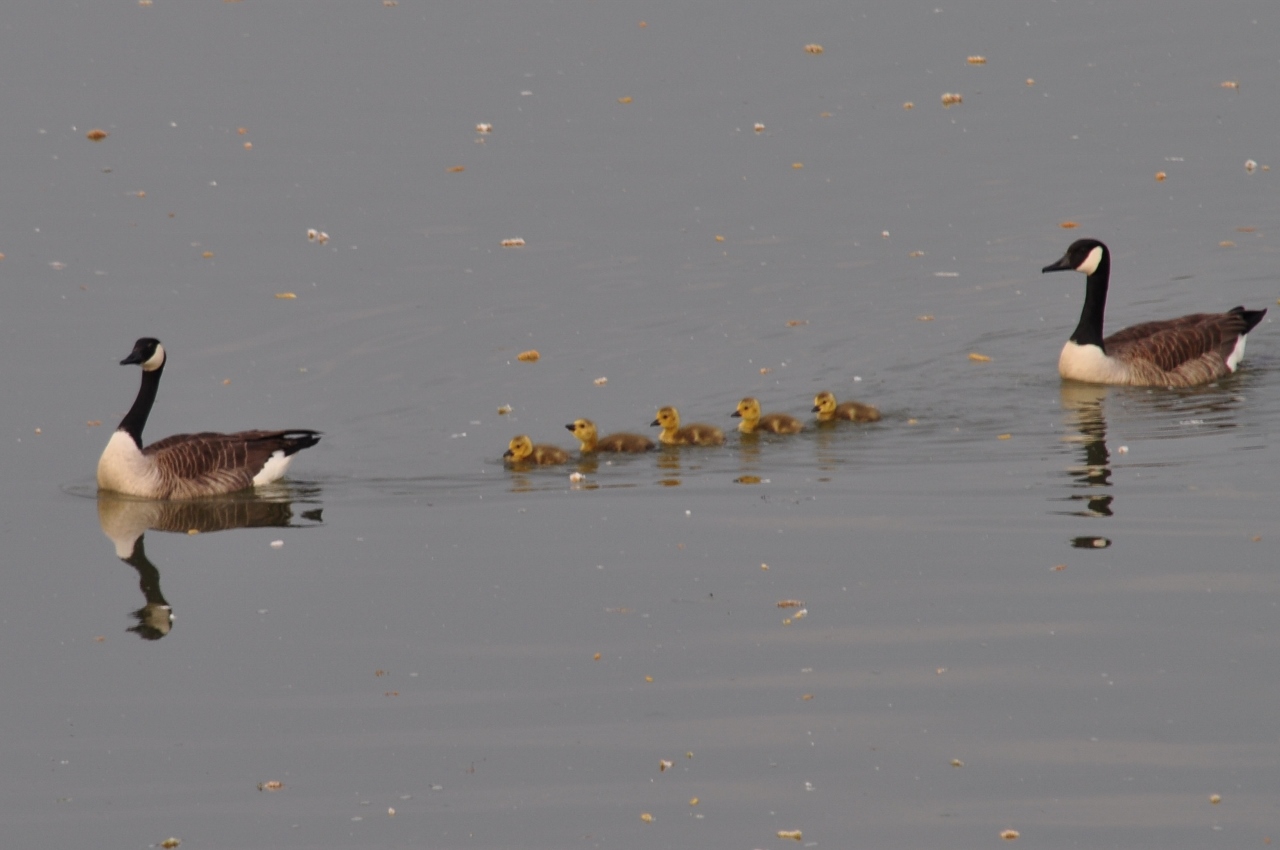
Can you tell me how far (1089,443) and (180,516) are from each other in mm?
8149

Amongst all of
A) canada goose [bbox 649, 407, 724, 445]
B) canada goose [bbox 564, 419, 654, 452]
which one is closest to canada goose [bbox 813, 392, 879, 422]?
canada goose [bbox 649, 407, 724, 445]

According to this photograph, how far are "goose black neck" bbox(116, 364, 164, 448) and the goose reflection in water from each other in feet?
1.89

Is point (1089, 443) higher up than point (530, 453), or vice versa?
point (530, 453)

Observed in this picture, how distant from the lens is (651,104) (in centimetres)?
3117

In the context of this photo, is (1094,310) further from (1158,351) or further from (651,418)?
(651,418)

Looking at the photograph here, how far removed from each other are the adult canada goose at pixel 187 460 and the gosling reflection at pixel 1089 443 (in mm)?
6670

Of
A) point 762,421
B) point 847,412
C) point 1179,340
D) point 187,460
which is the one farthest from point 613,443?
point 1179,340

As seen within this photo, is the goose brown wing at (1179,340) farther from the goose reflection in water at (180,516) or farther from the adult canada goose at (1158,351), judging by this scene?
the goose reflection in water at (180,516)

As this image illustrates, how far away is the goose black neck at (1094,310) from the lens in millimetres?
19188

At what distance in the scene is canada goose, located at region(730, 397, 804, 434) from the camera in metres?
17.0

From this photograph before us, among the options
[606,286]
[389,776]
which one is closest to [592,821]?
[389,776]

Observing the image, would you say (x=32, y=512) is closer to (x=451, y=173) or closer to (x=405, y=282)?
(x=405, y=282)

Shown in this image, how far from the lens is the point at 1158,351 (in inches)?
752

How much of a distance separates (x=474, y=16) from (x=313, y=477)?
24455 millimetres
